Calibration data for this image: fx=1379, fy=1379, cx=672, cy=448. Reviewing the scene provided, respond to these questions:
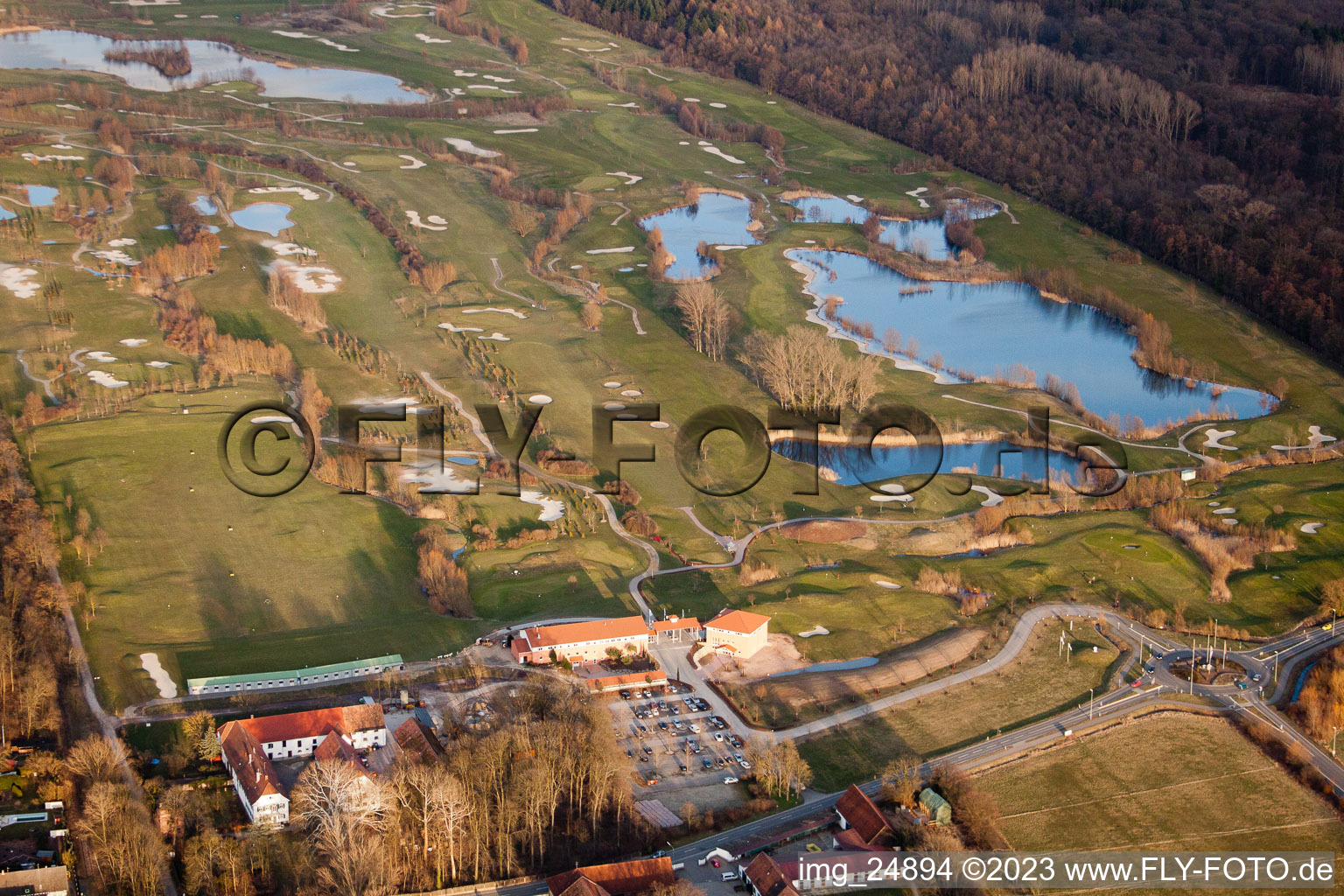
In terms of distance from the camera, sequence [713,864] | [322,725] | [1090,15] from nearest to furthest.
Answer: [713,864] < [322,725] < [1090,15]

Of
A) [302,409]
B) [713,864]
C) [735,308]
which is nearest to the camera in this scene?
[713,864]

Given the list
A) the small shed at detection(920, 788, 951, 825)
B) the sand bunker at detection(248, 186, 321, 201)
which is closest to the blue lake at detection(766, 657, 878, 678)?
the small shed at detection(920, 788, 951, 825)

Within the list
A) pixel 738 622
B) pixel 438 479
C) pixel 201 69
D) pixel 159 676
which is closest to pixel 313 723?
pixel 159 676

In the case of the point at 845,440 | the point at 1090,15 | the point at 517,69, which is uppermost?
the point at 1090,15

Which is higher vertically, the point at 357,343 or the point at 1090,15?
the point at 1090,15

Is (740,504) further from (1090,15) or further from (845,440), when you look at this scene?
(1090,15)

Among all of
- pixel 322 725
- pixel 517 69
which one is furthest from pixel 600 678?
pixel 517 69

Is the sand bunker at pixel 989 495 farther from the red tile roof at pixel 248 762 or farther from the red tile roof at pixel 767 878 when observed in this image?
the red tile roof at pixel 248 762

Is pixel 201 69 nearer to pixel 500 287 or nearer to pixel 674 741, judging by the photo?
pixel 500 287
